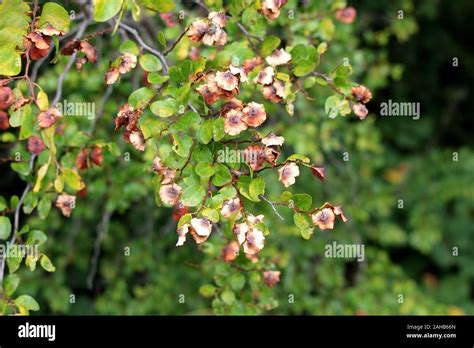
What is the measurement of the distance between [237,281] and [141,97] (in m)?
0.58

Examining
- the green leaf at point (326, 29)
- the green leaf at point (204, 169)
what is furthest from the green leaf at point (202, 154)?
the green leaf at point (326, 29)

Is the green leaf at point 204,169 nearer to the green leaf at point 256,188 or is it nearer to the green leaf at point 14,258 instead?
the green leaf at point 256,188

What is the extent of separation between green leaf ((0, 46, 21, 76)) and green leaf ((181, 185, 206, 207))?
1.25 ft

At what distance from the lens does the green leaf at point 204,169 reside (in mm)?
1365

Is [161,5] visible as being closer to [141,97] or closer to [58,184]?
[141,97]

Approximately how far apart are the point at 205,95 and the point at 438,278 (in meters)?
3.27

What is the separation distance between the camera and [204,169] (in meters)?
1.37

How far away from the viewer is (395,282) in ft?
10.8

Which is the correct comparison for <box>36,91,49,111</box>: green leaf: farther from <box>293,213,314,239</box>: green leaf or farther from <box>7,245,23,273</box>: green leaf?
<box>293,213,314,239</box>: green leaf

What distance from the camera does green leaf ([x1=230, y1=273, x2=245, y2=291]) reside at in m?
1.83

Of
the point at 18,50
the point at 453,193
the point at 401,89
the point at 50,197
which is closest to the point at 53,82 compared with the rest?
the point at 50,197

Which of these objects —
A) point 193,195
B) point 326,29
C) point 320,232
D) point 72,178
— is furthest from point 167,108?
point 320,232

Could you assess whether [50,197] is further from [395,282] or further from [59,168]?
[395,282]
